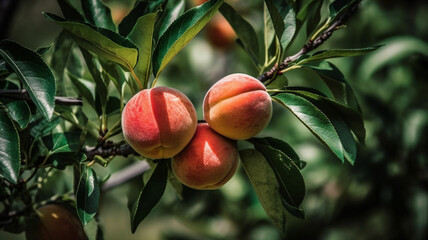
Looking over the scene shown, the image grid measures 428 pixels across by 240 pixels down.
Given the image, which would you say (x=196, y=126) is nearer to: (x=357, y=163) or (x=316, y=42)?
(x=316, y=42)

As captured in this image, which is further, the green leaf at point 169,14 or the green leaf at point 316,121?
the green leaf at point 169,14

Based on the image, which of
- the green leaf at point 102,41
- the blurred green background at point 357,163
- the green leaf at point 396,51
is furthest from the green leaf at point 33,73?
the green leaf at point 396,51

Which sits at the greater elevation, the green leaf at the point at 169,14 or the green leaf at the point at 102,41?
the green leaf at the point at 102,41

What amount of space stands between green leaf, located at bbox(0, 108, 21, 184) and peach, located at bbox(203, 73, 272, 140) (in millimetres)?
307

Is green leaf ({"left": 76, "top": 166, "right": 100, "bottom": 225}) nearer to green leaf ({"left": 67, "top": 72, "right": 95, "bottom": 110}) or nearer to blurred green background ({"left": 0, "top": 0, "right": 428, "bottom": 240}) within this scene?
green leaf ({"left": 67, "top": 72, "right": 95, "bottom": 110})

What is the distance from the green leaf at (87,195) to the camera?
773 millimetres

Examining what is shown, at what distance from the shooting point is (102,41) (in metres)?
0.74

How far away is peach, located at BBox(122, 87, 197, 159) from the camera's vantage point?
2.54 ft

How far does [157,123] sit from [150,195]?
135 millimetres

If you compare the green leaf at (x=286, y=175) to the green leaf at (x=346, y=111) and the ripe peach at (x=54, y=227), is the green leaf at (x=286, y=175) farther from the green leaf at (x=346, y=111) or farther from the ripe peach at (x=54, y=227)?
the ripe peach at (x=54, y=227)

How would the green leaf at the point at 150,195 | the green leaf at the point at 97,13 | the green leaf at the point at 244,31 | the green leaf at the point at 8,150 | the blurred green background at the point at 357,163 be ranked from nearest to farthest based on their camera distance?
the green leaf at the point at 8,150 < the green leaf at the point at 150,195 < the green leaf at the point at 97,13 < the green leaf at the point at 244,31 < the blurred green background at the point at 357,163

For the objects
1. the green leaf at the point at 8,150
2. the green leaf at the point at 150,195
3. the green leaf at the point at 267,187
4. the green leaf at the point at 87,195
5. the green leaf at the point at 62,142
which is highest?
the green leaf at the point at 8,150

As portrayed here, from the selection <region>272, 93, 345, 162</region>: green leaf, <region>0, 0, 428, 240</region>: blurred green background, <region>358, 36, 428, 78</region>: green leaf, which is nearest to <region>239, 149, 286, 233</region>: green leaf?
<region>272, 93, 345, 162</region>: green leaf

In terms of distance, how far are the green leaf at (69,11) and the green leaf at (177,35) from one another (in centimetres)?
17
